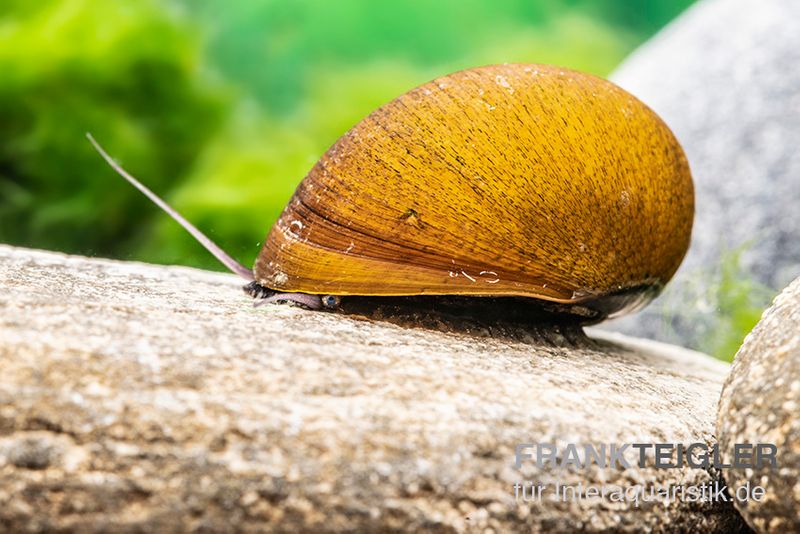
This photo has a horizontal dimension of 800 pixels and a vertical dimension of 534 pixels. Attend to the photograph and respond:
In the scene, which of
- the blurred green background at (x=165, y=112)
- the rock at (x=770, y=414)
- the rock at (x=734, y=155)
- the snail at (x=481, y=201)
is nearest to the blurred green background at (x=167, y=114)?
the blurred green background at (x=165, y=112)

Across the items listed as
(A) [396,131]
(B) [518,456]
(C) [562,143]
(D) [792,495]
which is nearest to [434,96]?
(A) [396,131]

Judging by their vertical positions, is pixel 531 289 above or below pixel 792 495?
above

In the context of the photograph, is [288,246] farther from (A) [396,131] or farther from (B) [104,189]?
(B) [104,189]

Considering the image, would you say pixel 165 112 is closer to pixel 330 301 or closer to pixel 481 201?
pixel 330 301

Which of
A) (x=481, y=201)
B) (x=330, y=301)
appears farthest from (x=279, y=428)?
(x=481, y=201)

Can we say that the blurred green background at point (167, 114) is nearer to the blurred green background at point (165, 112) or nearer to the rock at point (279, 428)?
the blurred green background at point (165, 112)

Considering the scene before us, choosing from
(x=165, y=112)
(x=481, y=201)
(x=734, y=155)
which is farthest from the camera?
(x=165, y=112)

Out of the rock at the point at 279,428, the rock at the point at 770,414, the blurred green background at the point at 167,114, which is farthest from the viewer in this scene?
the blurred green background at the point at 167,114
